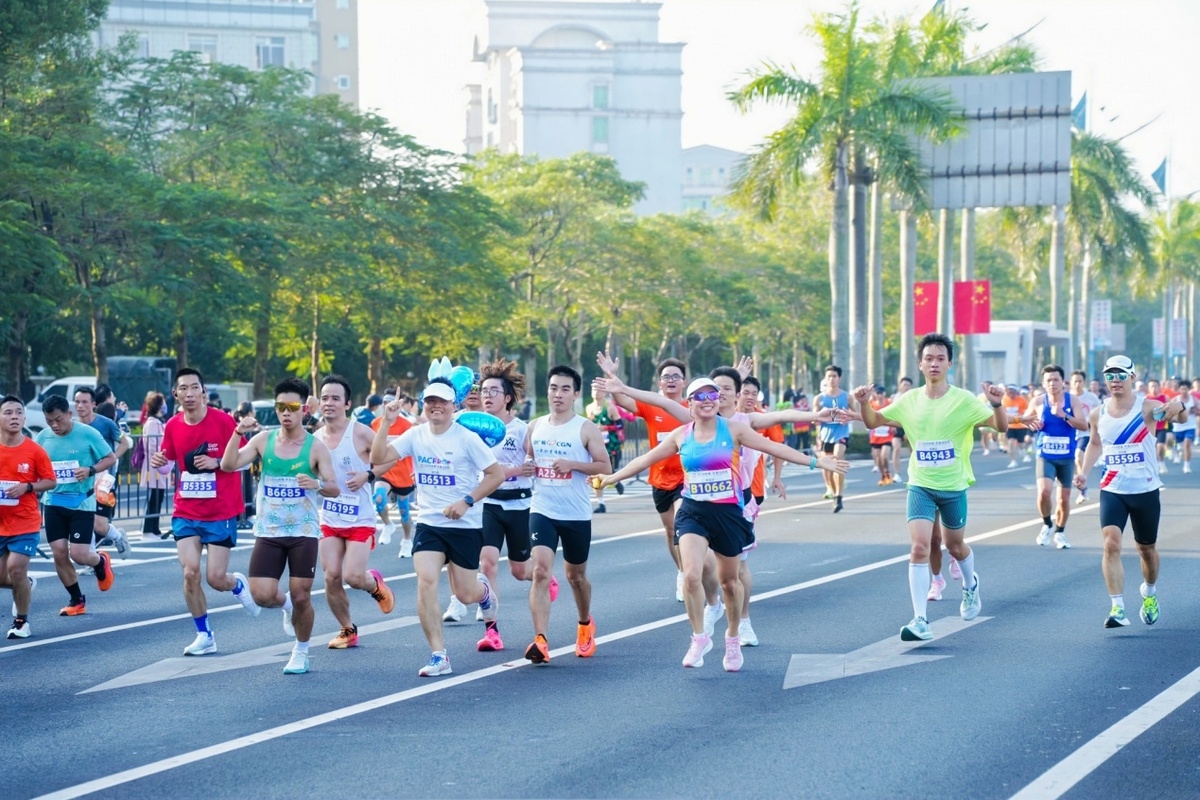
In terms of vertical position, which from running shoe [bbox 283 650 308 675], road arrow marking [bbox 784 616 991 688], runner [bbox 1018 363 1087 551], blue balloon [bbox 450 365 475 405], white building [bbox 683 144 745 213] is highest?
white building [bbox 683 144 745 213]

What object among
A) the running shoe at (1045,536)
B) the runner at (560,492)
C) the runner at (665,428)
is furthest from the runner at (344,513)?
the running shoe at (1045,536)

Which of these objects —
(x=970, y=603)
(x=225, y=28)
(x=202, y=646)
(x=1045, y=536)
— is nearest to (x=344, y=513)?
(x=202, y=646)

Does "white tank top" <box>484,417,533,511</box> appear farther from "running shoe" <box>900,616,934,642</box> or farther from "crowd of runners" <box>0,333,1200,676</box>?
"running shoe" <box>900,616,934,642</box>

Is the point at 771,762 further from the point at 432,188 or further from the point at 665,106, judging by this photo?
the point at 665,106

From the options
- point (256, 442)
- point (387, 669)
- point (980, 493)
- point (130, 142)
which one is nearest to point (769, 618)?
point (387, 669)

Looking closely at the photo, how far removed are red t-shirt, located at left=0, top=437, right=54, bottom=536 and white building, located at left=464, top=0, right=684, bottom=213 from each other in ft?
332

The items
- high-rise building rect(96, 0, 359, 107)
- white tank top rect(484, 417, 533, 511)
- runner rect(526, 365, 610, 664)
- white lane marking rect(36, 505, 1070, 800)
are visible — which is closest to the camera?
white lane marking rect(36, 505, 1070, 800)

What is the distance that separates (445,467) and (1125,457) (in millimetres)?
4941

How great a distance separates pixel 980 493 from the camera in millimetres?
26891

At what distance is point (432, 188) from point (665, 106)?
73.1 metres

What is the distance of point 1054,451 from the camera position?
58.4 ft

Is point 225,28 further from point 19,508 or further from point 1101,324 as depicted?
point 19,508

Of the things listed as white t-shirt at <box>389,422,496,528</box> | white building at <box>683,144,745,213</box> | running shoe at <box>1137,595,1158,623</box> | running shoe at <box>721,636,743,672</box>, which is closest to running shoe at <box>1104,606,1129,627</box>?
running shoe at <box>1137,595,1158,623</box>

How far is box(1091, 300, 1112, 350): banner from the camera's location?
69.9m
